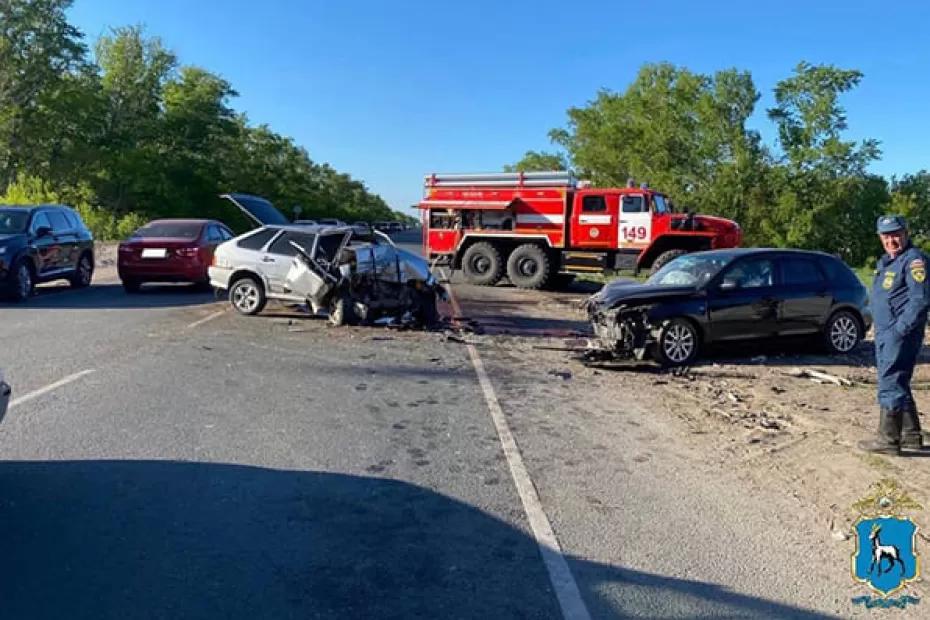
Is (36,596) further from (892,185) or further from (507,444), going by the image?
(892,185)

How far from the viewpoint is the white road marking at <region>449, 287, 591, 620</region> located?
3.31 metres

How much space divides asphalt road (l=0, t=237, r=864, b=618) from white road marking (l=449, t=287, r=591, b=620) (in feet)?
0.16

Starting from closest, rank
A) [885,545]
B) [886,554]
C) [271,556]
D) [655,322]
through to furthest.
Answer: [271,556], [886,554], [885,545], [655,322]

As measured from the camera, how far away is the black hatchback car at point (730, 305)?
945 cm

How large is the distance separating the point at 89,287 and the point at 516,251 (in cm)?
1043

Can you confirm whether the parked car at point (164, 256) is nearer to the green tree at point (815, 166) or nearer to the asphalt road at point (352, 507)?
the asphalt road at point (352, 507)

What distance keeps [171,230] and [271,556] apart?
12.9m

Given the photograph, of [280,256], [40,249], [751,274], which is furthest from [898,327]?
[40,249]

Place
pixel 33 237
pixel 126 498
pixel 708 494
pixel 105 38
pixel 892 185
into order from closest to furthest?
1. pixel 126 498
2. pixel 708 494
3. pixel 33 237
4. pixel 105 38
5. pixel 892 185

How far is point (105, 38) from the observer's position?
198ft

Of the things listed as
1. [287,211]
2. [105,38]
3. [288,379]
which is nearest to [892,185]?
[287,211]

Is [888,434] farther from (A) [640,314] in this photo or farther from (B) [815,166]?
(B) [815,166]

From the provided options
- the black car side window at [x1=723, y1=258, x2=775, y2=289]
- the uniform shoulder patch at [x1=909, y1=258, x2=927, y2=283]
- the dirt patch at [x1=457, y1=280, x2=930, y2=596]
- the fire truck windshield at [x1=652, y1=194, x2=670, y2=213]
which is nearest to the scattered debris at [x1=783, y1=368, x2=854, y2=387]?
the dirt patch at [x1=457, y1=280, x2=930, y2=596]

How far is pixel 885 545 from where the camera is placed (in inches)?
162
